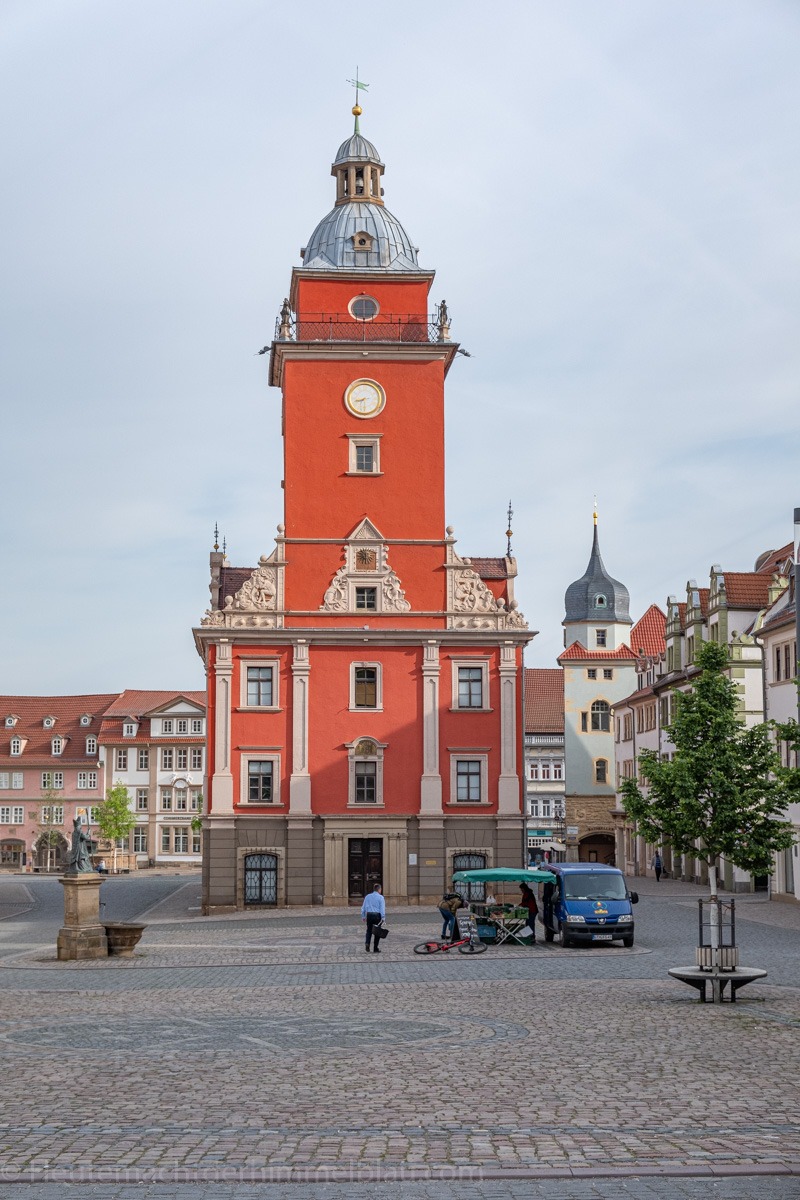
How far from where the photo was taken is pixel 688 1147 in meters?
11.9

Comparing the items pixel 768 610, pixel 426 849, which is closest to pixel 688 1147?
pixel 426 849

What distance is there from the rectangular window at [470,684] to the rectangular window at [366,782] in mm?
4248

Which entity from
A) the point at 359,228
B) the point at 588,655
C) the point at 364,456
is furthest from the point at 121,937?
the point at 588,655

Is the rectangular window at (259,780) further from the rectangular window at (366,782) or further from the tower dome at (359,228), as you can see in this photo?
the tower dome at (359,228)

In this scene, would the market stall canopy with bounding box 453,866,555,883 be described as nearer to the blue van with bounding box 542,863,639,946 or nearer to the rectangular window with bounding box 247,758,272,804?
the blue van with bounding box 542,863,639,946

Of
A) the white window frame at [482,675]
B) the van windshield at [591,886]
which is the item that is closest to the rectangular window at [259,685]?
the white window frame at [482,675]

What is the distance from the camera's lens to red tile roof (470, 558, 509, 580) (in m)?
57.4

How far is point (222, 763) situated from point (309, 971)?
24548mm

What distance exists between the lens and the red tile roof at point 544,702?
384 ft

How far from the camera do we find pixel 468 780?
54.4 m

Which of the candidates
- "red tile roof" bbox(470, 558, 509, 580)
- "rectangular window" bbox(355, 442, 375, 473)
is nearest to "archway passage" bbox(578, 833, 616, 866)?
"red tile roof" bbox(470, 558, 509, 580)

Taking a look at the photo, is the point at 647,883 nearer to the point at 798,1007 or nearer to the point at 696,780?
the point at 696,780

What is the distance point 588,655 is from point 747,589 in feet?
123

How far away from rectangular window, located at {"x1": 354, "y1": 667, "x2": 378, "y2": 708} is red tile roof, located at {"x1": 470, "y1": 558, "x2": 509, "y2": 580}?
6.07 m
